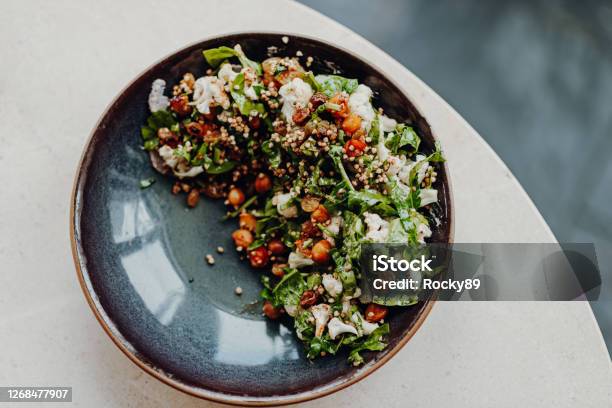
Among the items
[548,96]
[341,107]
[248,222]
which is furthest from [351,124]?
Answer: [548,96]

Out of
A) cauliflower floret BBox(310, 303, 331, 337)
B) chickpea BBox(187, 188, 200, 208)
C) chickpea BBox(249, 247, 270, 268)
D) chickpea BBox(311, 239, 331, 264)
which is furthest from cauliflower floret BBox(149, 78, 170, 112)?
cauliflower floret BBox(310, 303, 331, 337)

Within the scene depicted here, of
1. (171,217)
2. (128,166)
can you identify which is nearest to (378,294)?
(171,217)

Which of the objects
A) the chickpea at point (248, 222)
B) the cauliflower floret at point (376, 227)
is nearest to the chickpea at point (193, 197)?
the chickpea at point (248, 222)

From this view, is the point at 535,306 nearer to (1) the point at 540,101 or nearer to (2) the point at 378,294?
(2) the point at 378,294

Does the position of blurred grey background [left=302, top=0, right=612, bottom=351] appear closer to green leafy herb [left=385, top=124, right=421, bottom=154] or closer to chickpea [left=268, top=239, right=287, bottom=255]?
green leafy herb [left=385, top=124, right=421, bottom=154]

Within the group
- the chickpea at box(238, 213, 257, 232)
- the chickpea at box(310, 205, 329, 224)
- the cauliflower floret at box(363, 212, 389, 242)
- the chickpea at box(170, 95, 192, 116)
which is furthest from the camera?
the chickpea at box(238, 213, 257, 232)

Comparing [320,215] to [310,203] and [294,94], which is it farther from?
[294,94]
